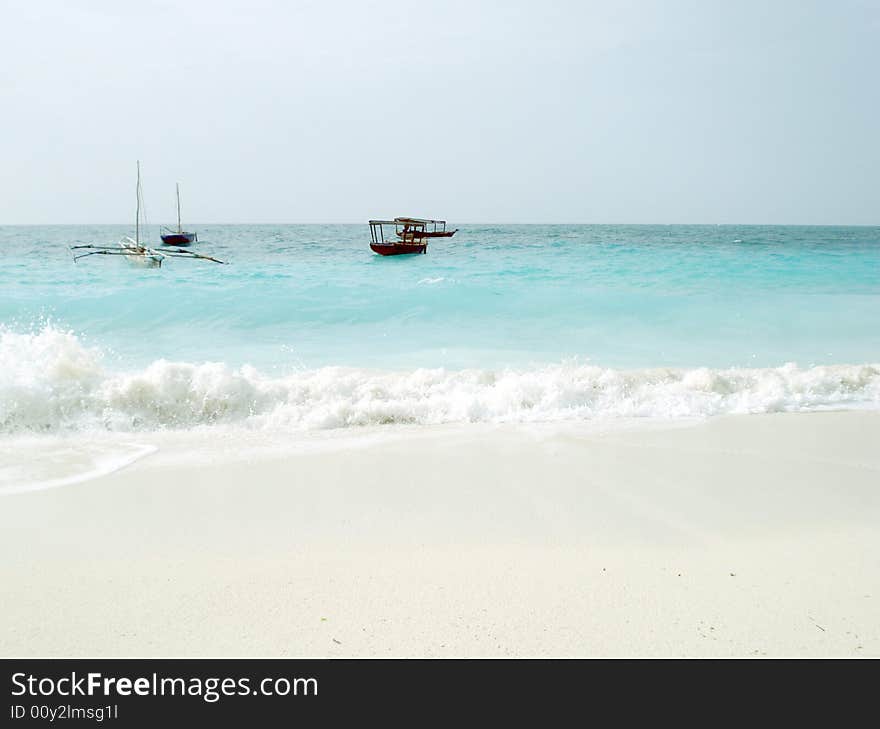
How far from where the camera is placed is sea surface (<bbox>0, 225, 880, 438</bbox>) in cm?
561

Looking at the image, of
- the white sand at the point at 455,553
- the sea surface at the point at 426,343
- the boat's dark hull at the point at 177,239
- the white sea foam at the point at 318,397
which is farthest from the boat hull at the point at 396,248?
the white sand at the point at 455,553

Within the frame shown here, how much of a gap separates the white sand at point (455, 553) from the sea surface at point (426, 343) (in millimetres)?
1282

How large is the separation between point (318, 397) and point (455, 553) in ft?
11.1

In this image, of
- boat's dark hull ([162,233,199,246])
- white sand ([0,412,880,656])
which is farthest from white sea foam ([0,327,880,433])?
boat's dark hull ([162,233,199,246])

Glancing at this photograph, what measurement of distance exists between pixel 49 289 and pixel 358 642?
1819 cm

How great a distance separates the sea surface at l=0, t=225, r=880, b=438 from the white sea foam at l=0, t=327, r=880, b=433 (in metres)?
0.02

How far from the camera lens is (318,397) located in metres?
5.94

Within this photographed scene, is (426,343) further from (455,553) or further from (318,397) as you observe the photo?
(455,553)

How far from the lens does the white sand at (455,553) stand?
218cm

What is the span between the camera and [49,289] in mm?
16656

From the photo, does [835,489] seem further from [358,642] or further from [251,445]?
[251,445]

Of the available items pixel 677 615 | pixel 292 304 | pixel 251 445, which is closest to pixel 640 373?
pixel 251 445

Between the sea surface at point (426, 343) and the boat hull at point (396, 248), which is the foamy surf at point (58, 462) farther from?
the boat hull at point (396, 248)

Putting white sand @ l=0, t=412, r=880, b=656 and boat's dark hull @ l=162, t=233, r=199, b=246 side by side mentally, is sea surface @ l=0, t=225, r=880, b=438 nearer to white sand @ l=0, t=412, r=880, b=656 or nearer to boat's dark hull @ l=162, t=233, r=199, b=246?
white sand @ l=0, t=412, r=880, b=656
